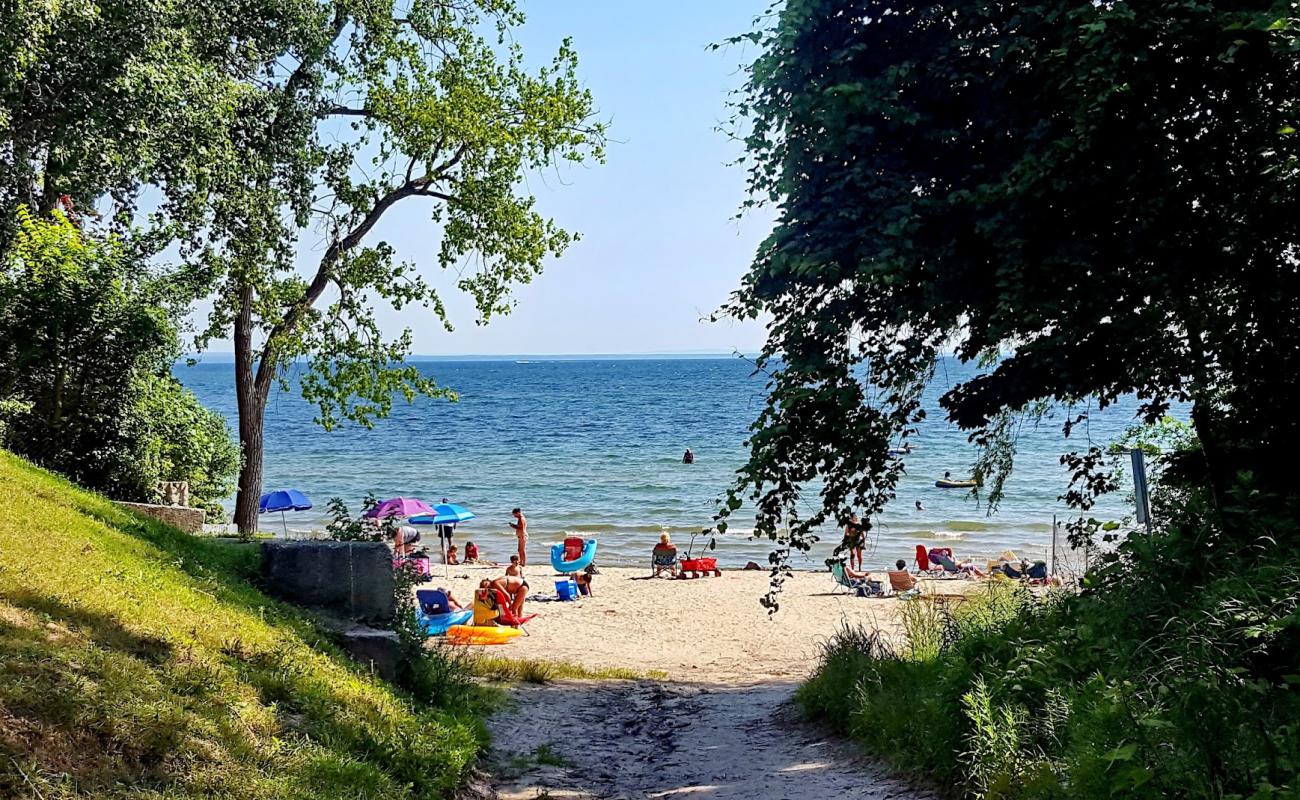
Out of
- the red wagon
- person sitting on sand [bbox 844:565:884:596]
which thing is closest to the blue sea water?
person sitting on sand [bbox 844:565:884:596]

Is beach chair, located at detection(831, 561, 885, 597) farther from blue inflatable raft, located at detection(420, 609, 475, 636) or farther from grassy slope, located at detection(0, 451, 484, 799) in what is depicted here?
grassy slope, located at detection(0, 451, 484, 799)

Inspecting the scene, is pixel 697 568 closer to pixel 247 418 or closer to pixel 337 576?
pixel 247 418

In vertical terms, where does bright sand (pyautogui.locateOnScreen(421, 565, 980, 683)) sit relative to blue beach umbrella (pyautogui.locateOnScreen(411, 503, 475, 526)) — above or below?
below

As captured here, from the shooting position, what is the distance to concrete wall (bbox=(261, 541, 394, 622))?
8.62 metres

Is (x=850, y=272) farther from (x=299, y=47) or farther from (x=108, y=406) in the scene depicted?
(x=299, y=47)

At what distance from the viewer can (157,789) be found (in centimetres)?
421

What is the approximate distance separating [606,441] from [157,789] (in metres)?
65.1

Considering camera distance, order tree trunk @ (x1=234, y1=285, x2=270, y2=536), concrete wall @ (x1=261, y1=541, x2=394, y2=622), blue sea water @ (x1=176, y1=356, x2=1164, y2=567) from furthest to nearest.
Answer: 1. blue sea water @ (x1=176, y1=356, x2=1164, y2=567)
2. tree trunk @ (x1=234, y1=285, x2=270, y2=536)
3. concrete wall @ (x1=261, y1=541, x2=394, y2=622)

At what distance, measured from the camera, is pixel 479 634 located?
52.6 feet

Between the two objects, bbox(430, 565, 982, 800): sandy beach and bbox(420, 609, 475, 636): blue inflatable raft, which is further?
bbox(420, 609, 475, 636): blue inflatable raft

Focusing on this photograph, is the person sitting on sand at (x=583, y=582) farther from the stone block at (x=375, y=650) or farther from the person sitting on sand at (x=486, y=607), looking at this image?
the stone block at (x=375, y=650)

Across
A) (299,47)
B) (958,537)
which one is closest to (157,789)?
(299,47)

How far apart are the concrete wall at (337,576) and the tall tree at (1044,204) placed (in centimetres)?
336

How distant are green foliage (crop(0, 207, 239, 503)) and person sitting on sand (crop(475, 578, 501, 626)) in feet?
19.0
